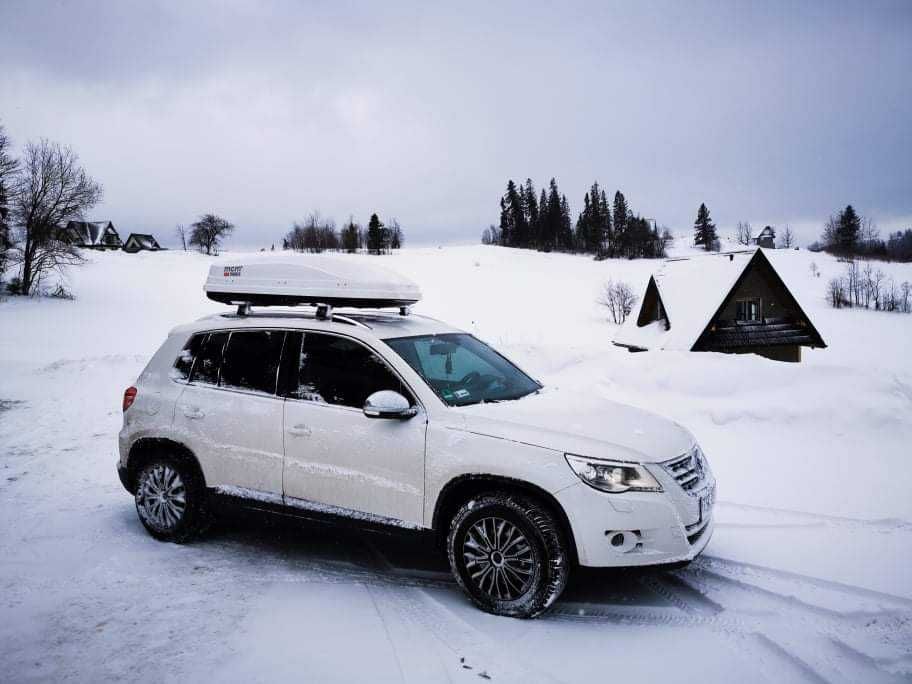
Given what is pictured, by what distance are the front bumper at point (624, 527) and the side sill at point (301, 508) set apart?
1.06 metres

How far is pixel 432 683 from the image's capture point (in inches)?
113

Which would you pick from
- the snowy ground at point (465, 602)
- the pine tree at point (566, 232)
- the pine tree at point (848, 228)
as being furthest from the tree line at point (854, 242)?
the snowy ground at point (465, 602)

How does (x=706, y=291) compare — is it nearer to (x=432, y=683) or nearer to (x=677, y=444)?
(x=677, y=444)

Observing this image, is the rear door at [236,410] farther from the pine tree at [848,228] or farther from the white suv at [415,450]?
the pine tree at [848,228]

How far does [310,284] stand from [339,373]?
0.82 metres

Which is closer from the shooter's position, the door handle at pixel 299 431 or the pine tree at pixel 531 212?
the door handle at pixel 299 431

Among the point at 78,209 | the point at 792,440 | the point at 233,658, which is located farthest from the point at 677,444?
the point at 78,209

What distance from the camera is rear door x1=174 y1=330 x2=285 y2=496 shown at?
14.0 ft

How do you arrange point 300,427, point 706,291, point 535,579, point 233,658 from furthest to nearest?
point 706,291
point 300,427
point 535,579
point 233,658

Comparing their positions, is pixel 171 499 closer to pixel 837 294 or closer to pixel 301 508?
Answer: pixel 301 508

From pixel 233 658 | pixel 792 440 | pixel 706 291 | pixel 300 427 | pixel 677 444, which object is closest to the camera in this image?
pixel 233 658

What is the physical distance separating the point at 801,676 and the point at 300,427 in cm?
343

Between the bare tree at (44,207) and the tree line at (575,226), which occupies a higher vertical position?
the tree line at (575,226)

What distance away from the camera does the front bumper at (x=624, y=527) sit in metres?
3.25
